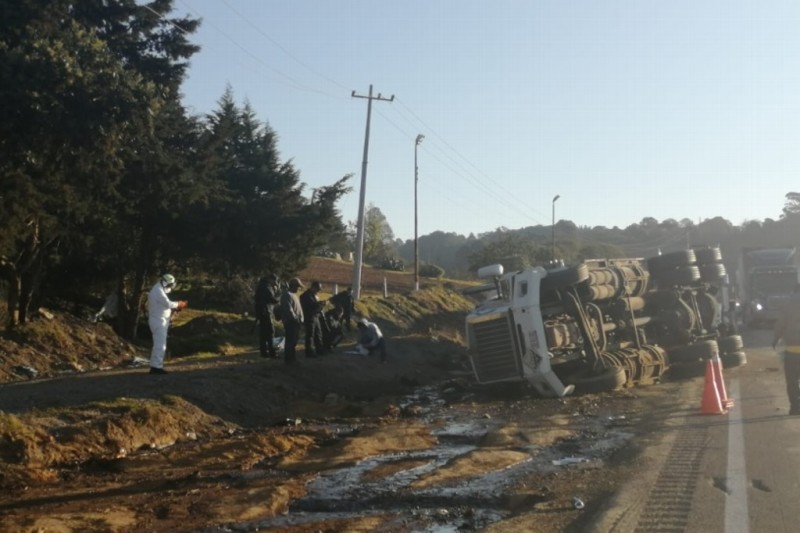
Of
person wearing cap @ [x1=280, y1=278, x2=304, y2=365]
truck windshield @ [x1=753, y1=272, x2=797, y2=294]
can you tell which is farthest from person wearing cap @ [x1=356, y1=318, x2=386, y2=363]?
truck windshield @ [x1=753, y1=272, x2=797, y2=294]

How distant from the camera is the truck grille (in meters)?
17.5

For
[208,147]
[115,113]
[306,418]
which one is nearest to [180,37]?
[208,147]

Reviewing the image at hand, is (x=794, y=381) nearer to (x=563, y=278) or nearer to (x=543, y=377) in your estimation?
(x=543, y=377)

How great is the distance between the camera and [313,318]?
2123 cm

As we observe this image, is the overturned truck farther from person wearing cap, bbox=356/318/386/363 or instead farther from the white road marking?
the white road marking

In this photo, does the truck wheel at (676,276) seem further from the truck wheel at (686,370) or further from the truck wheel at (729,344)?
the truck wheel at (686,370)

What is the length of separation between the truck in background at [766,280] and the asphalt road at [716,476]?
92.5ft

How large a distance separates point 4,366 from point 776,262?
34.5 m

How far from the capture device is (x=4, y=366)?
59.2 ft

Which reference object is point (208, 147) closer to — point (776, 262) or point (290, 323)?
point (290, 323)

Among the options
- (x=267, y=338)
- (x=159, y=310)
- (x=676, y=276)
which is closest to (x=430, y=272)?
(x=676, y=276)

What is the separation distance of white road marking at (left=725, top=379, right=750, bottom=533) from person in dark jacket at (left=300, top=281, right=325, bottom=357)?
31.1ft

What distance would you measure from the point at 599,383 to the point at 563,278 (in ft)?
6.50

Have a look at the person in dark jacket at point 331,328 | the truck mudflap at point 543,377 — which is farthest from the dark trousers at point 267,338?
the truck mudflap at point 543,377
